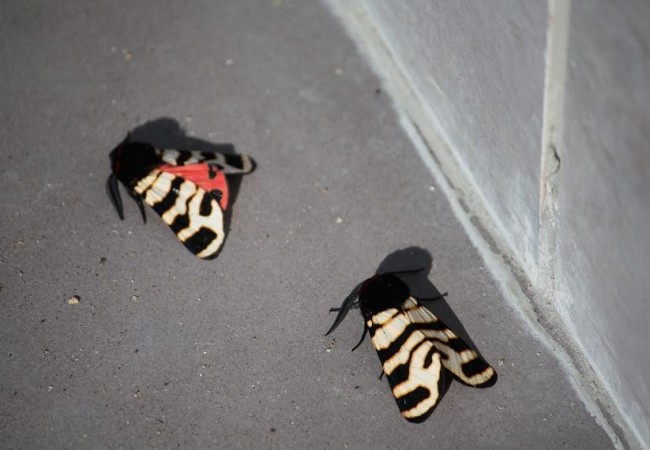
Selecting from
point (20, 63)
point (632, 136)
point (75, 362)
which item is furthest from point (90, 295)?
point (632, 136)

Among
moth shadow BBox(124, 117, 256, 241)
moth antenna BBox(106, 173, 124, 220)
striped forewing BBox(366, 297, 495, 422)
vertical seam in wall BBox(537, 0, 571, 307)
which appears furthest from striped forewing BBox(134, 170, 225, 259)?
vertical seam in wall BBox(537, 0, 571, 307)

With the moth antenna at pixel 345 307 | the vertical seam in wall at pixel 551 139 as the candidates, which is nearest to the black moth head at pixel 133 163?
the moth antenna at pixel 345 307

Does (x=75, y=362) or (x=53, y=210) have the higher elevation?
(x=53, y=210)

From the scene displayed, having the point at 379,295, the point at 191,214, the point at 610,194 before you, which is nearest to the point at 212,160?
the point at 191,214

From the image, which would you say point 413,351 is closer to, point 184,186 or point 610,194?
point 610,194

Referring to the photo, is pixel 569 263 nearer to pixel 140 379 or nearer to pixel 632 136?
pixel 632 136
